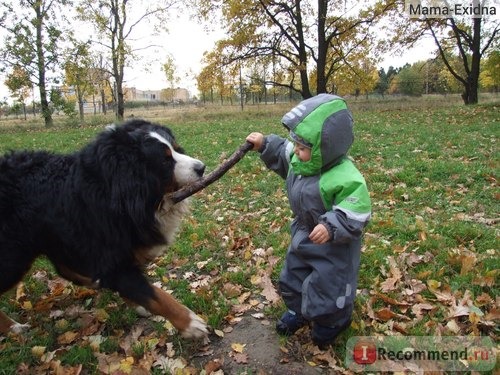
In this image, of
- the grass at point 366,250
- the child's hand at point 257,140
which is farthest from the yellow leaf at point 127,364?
the child's hand at point 257,140

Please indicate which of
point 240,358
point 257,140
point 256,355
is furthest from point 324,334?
point 257,140

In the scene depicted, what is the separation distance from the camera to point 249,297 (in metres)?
3.73

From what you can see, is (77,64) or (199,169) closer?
(199,169)

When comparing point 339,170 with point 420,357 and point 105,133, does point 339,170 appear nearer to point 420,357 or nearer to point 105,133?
point 420,357

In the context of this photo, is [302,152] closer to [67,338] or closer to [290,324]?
[290,324]

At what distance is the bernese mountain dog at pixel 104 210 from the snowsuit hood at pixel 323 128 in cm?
105

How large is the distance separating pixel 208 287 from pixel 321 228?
190cm

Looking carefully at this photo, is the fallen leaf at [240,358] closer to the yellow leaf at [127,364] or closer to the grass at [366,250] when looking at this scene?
the grass at [366,250]

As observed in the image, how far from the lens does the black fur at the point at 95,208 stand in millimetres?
2826

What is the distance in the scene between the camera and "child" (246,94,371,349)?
2.42 m

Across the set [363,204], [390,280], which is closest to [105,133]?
[363,204]

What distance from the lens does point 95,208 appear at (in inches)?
112

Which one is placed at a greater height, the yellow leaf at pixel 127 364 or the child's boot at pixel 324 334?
the child's boot at pixel 324 334

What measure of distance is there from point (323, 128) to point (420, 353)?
1.80m
